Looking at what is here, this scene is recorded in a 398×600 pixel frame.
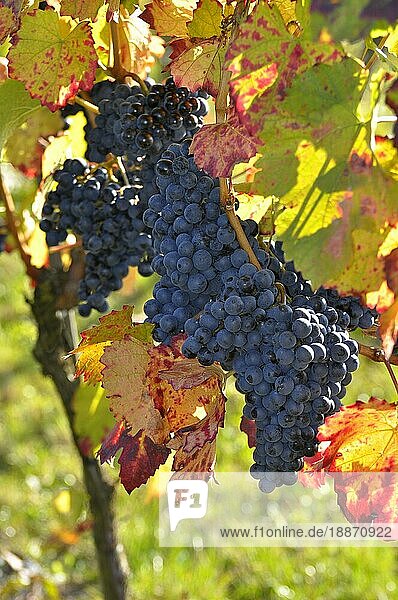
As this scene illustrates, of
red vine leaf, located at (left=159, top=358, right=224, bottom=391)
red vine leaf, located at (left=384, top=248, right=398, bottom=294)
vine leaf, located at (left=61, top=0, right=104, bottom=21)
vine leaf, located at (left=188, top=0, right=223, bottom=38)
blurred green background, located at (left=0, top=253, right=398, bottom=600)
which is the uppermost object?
vine leaf, located at (left=61, top=0, right=104, bottom=21)

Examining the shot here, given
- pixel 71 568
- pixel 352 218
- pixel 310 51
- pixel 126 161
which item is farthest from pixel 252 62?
pixel 71 568

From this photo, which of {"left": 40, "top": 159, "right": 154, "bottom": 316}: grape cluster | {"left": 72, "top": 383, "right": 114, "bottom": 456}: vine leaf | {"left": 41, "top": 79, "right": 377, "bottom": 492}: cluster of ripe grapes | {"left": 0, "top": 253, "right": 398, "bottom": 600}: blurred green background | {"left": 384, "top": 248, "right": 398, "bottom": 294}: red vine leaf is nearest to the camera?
{"left": 384, "top": 248, "right": 398, "bottom": 294}: red vine leaf

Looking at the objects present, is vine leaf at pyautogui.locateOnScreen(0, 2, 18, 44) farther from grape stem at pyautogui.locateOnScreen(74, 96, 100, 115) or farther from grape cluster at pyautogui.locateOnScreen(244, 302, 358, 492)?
grape cluster at pyautogui.locateOnScreen(244, 302, 358, 492)

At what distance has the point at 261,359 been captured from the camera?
81 cm

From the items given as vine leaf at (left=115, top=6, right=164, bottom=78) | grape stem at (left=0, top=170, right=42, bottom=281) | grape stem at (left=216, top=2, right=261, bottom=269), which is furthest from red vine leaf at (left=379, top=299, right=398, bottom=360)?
grape stem at (left=0, top=170, right=42, bottom=281)

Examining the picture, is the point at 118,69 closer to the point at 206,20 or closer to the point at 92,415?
the point at 206,20

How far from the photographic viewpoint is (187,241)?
2.74ft

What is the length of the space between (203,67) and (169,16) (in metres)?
0.11

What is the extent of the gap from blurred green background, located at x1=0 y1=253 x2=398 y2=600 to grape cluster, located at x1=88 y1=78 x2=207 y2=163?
89cm

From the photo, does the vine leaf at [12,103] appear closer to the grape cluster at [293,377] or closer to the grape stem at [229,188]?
the grape stem at [229,188]

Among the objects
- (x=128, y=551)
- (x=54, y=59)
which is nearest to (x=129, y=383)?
(x=54, y=59)

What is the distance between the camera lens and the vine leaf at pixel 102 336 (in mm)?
924

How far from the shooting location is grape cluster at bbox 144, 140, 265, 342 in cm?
83

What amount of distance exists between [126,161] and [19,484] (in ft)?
6.33
